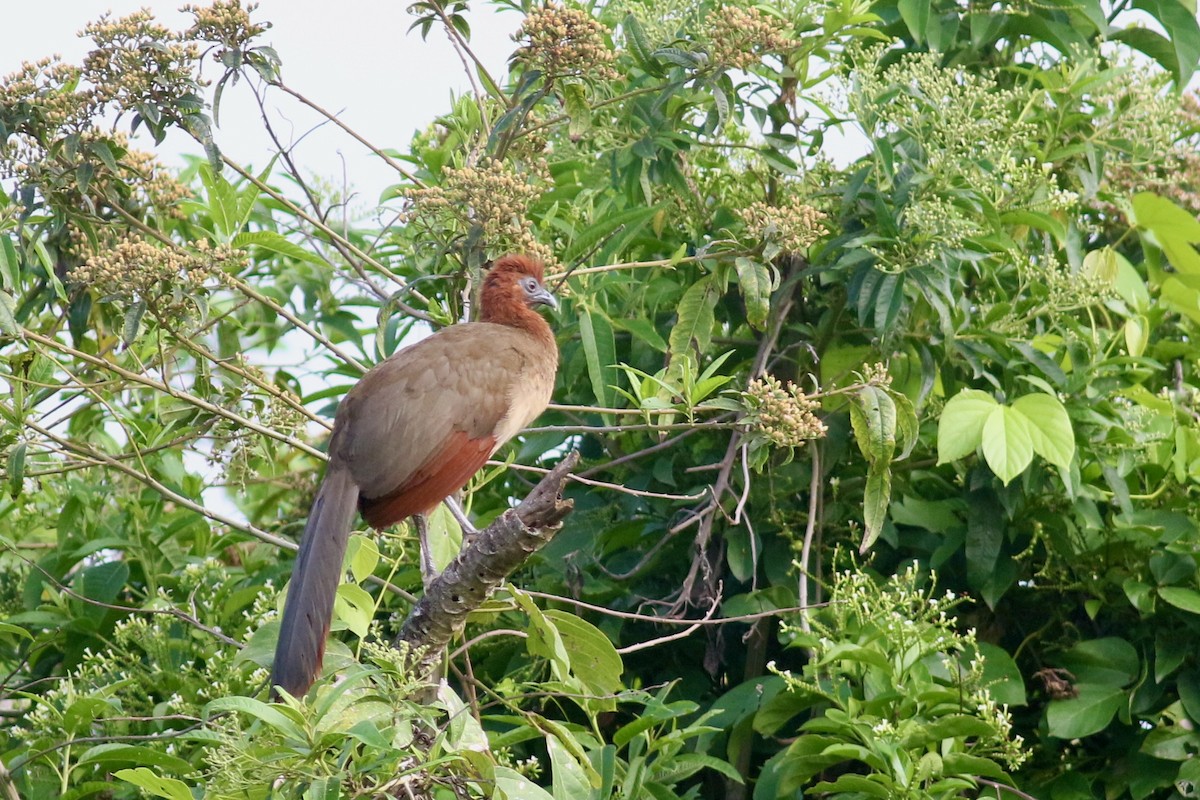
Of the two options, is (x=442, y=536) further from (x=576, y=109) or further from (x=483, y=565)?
(x=576, y=109)

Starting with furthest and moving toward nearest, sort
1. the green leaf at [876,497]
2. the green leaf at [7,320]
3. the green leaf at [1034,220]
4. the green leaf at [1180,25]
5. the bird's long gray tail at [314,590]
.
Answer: the green leaf at [1180,25]
the green leaf at [1034,220]
the green leaf at [876,497]
the green leaf at [7,320]
the bird's long gray tail at [314,590]

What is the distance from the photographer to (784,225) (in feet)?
13.7

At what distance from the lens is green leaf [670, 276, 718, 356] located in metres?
4.42

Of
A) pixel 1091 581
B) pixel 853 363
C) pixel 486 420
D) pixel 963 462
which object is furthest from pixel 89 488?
pixel 1091 581

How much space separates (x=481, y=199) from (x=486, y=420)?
815 millimetres

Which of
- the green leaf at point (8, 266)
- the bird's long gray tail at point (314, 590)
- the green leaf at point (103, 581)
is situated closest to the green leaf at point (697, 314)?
the bird's long gray tail at point (314, 590)

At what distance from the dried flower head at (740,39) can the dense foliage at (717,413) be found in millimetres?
11

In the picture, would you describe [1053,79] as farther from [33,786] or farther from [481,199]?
[33,786]

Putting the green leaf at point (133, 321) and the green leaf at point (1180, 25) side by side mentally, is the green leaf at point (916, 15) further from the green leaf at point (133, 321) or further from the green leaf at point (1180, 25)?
the green leaf at point (133, 321)

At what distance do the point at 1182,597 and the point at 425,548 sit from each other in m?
2.31

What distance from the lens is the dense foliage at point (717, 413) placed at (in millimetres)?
3951

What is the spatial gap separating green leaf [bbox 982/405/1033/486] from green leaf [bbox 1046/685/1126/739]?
72 centimetres

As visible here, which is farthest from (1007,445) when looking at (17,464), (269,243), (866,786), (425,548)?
(17,464)

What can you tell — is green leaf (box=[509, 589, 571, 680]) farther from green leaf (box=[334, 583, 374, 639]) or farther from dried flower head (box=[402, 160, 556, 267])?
dried flower head (box=[402, 160, 556, 267])
